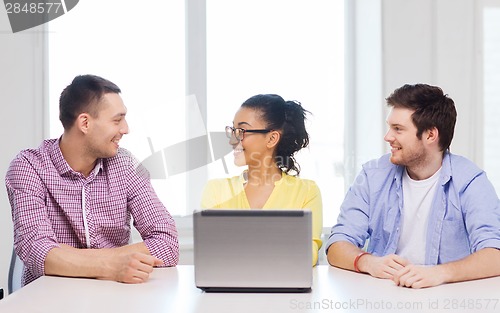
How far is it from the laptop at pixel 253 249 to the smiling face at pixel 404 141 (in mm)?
842

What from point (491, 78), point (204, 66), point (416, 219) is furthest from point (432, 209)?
point (204, 66)

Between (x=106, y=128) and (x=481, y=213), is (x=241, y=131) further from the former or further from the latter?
(x=481, y=213)

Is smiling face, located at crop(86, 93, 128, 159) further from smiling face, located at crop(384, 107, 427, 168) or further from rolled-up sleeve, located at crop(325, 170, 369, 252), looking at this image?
smiling face, located at crop(384, 107, 427, 168)

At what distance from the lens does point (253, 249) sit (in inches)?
70.6

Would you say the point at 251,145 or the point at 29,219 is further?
the point at 251,145

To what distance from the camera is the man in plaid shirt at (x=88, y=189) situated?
2.35 meters

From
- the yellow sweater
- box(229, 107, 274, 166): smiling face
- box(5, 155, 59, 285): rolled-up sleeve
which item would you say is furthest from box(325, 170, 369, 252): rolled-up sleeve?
box(5, 155, 59, 285): rolled-up sleeve

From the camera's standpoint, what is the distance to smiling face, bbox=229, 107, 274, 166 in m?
2.68

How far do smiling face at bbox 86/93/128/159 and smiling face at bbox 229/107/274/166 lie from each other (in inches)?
17.9

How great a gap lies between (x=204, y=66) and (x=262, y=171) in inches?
52.5

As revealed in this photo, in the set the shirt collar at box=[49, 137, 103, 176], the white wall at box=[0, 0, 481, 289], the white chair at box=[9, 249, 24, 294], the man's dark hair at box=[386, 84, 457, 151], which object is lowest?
the white chair at box=[9, 249, 24, 294]

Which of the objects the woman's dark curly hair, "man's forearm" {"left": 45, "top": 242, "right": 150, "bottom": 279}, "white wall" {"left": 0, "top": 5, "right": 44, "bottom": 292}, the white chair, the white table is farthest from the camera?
"white wall" {"left": 0, "top": 5, "right": 44, "bottom": 292}

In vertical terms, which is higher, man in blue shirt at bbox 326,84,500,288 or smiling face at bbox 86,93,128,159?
smiling face at bbox 86,93,128,159

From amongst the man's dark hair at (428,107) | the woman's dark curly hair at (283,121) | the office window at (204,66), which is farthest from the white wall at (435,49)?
the man's dark hair at (428,107)
